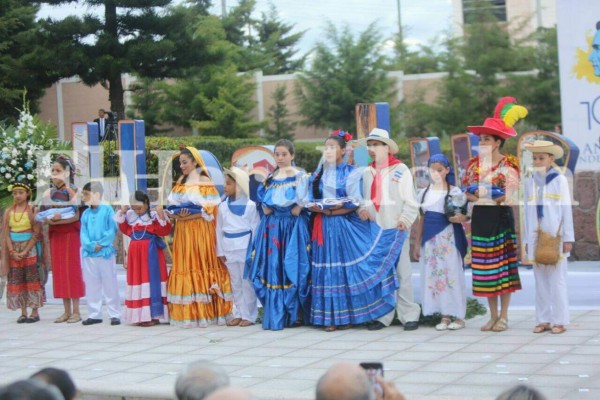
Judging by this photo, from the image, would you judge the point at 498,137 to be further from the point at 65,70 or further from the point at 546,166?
the point at 65,70

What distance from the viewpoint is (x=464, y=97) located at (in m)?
31.1

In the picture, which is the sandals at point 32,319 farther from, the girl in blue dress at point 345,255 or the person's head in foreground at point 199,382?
the person's head in foreground at point 199,382

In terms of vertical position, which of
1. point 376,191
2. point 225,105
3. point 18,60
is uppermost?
point 18,60

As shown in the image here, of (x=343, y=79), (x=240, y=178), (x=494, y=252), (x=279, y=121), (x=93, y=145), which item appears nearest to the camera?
(x=494, y=252)

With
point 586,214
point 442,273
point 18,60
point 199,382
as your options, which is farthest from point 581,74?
point 18,60

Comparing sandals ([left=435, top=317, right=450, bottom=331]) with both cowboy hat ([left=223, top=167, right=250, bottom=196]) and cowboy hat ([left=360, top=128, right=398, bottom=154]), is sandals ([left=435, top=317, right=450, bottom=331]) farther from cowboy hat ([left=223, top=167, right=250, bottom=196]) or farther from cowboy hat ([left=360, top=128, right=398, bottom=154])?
cowboy hat ([left=223, top=167, right=250, bottom=196])

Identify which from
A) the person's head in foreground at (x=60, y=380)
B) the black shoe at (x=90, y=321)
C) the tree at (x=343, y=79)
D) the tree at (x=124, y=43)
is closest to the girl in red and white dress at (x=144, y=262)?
the black shoe at (x=90, y=321)

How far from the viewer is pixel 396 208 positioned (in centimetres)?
952

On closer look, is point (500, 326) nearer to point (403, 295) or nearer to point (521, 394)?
point (403, 295)

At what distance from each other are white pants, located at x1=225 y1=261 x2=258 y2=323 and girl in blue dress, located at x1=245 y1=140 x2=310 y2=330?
0.91 ft

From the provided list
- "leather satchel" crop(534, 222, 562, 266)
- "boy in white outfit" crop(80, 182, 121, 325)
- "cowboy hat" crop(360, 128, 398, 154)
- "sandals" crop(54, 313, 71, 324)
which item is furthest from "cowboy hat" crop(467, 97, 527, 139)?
"sandals" crop(54, 313, 71, 324)

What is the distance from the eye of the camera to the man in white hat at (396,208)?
9.45m

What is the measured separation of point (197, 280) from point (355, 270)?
1.75m

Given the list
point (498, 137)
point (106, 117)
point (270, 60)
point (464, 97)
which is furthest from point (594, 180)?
point (270, 60)
